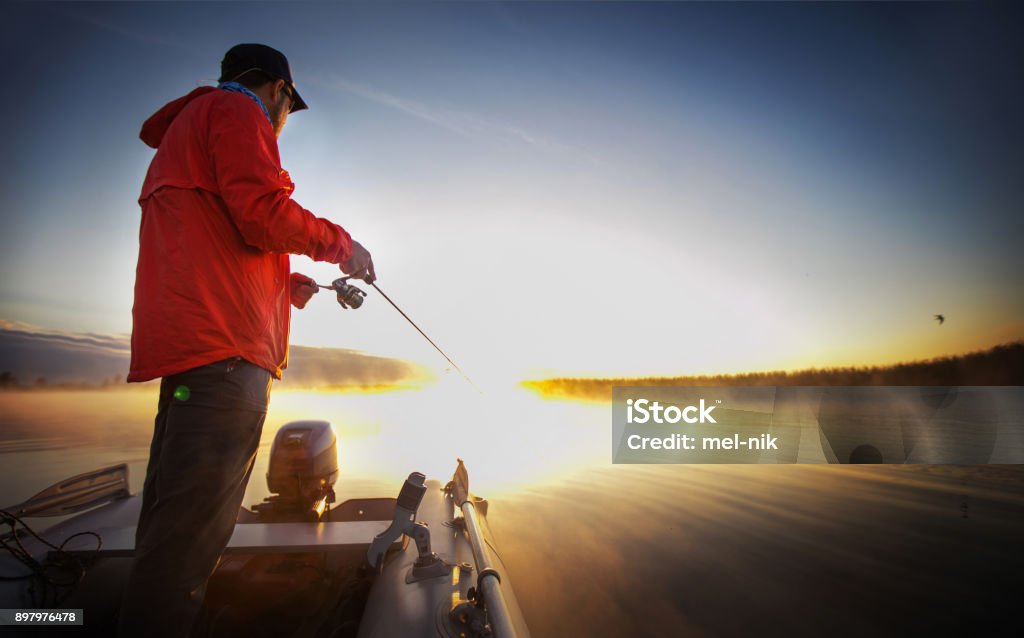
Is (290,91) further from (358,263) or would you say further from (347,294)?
(347,294)

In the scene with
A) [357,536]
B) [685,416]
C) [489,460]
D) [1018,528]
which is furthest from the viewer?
[489,460]

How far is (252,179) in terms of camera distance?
4.02 ft

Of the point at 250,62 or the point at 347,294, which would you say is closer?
the point at 250,62

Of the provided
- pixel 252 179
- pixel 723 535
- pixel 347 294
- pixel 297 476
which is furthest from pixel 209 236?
pixel 723 535

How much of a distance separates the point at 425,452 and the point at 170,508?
8.76 m

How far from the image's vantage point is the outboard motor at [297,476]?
294cm

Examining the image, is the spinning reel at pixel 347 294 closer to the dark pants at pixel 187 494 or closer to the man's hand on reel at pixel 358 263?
the man's hand on reel at pixel 358 263

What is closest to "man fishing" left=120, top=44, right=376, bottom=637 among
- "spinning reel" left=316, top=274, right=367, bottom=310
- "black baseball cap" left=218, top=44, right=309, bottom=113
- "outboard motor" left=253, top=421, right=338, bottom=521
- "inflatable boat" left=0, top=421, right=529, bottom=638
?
"black baseball cap" left=218, top=44, right=309, bottom=113

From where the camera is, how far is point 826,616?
121 inches

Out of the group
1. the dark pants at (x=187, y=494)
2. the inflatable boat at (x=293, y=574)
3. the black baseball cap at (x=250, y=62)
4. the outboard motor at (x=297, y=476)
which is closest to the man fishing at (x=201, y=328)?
the dark pants at (x=187, y=494)

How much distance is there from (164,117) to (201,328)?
31.3 inches

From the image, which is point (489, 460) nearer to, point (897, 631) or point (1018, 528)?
point (897, 631)

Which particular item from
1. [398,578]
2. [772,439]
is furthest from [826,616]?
[772,439]

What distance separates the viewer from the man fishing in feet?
3.71
